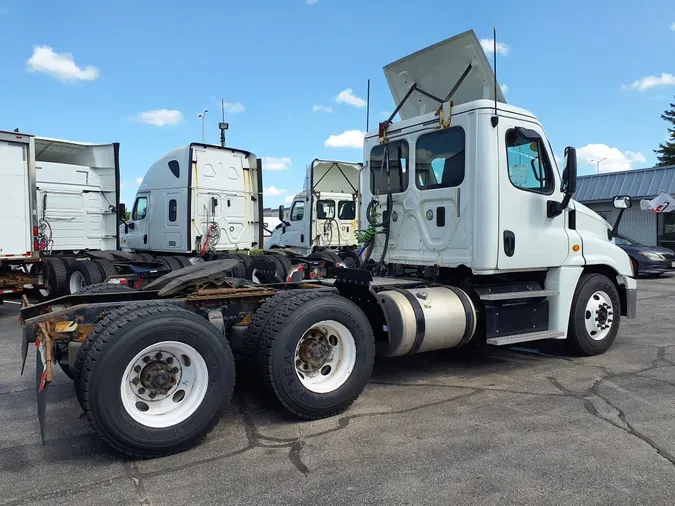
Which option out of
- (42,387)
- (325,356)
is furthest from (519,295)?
(42,387)

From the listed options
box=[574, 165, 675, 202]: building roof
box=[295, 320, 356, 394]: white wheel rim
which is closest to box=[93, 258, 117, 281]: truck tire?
box=[295, 320, 356, 394]: white wheel rim

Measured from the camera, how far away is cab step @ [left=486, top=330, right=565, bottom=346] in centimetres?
579

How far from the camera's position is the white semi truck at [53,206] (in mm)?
9836

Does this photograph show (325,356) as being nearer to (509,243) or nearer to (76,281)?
(509,243)

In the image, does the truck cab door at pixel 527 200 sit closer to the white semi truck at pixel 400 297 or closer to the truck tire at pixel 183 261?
the white semi truck at pixel 400 297

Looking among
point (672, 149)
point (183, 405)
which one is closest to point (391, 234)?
point (183, 405)

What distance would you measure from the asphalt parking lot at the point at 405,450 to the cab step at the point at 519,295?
86 centimetres

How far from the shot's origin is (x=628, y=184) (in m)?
23.5

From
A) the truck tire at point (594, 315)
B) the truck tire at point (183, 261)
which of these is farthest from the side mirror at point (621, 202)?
the truck tire at point (183, 261)

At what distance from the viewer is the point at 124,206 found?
42.5 ft

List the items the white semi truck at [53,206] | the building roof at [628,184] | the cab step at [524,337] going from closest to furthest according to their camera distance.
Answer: the cab step at [524,337] → the white semi truck at [53,206] → the building roof at [628,184]

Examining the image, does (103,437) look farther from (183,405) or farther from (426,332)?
(426,332)

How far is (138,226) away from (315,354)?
10.1m

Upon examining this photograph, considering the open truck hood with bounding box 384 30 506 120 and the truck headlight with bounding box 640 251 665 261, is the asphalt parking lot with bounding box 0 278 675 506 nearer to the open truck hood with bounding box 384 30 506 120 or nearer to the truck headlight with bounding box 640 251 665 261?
the open truck hood with bounding box 384 30 506 120
